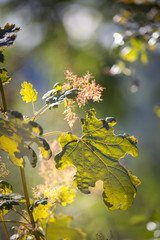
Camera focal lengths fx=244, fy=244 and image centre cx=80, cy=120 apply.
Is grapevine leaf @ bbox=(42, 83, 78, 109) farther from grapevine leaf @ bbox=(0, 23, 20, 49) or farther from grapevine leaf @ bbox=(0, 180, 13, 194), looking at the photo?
grapevine leaf @ bbox=(0, 180, 13, 194)

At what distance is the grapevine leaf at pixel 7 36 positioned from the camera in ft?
1.87

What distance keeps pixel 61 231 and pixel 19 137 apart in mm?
608

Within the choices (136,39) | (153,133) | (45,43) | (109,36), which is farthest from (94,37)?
(136,39)

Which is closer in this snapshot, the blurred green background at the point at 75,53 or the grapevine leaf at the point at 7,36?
the grapevine leaf at the point at 7,36

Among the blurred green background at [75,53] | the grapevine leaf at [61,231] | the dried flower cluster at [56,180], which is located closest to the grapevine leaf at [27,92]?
the dried flower cluster at [56,180]

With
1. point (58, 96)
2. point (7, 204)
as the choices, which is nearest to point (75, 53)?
point (58, 96)

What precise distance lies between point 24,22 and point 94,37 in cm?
85

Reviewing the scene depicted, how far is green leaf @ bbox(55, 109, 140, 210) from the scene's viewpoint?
24.2 inches

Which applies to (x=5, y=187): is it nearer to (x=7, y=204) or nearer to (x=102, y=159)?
(x=7, y=204)

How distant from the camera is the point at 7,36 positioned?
605mm

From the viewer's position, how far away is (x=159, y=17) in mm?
854

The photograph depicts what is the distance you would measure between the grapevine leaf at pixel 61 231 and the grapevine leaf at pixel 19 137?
1.63 ft

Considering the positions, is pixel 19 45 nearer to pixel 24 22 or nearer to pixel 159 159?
pixel 24 22

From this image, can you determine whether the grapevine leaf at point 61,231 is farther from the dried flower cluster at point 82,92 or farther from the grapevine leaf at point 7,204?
the dried flower cluster at point 82,92
